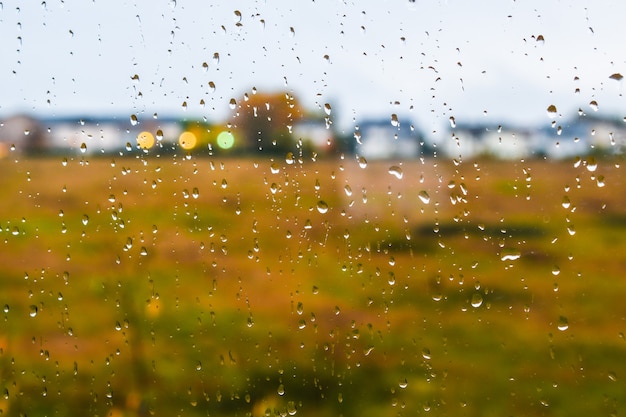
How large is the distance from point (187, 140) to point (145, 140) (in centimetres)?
9

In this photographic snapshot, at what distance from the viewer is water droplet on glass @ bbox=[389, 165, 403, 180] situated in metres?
1.38

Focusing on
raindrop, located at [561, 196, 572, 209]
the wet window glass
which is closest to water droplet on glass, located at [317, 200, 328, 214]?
the wet window glass

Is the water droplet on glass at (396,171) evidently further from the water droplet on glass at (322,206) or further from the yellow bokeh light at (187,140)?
the yellow bokeh light at (187,140)

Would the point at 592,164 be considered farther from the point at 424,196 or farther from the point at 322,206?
the point at 322,206

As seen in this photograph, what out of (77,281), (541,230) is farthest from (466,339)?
(77,281)

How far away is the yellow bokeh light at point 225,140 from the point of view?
1.38m

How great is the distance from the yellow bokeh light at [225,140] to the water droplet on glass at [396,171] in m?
0.33

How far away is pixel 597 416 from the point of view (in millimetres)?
1347

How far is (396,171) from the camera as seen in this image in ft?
4.52

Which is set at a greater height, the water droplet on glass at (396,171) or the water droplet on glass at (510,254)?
the water droplet on glass at (396,171)

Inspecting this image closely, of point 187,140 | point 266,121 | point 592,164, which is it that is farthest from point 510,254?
point 187,140

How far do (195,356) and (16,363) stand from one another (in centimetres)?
41

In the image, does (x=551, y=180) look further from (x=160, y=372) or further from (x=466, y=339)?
(x=160, y=372)

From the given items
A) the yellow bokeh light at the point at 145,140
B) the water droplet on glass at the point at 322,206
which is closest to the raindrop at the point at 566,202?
the water droplet on glass at the point at 322,206
